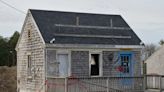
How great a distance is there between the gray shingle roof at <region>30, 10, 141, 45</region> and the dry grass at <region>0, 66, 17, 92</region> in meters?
14.3

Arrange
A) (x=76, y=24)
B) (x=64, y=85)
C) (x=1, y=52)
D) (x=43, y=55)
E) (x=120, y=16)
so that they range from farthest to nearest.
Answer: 1. (x=1, y=52)
2. (x=120, y=16)
3. (x=76, y=24)
4. (x=43, y=55)
5. (x=64, y=85)

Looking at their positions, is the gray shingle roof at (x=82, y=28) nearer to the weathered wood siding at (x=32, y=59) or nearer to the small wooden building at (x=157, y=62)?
the weathered wood siding at (x=32, y=59)

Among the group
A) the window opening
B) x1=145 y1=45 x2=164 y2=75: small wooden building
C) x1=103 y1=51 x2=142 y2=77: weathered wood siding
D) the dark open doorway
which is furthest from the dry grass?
the window opening

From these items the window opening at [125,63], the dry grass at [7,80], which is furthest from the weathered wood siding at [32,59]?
the dry grass at [7,80]

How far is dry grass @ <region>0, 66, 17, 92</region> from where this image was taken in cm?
4078

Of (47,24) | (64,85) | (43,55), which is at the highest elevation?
(47,24)

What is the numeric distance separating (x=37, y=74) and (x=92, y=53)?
3.73 metres

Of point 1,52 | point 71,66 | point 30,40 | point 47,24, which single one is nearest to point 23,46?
point 30,40

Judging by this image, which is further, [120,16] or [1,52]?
[1,52]

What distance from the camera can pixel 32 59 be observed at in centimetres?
2625

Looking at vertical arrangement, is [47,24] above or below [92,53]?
above

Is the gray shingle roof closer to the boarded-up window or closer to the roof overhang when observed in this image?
the roof overhang

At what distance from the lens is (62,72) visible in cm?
2431

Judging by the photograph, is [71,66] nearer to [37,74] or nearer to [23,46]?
[37,74]
